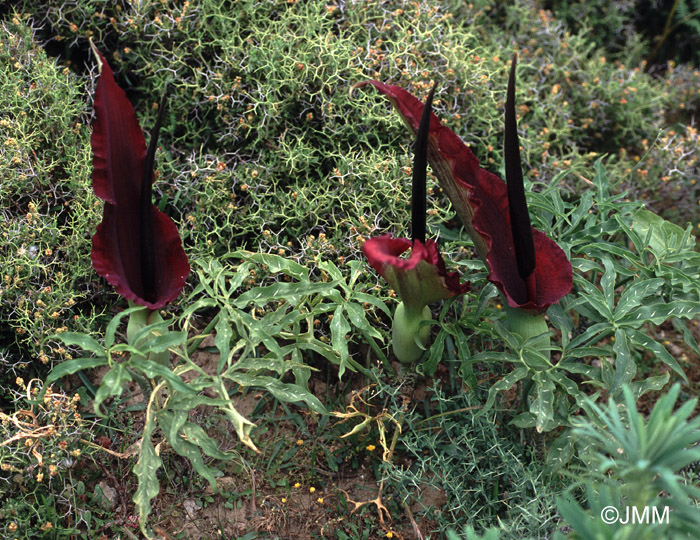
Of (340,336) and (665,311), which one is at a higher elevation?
(665,311)

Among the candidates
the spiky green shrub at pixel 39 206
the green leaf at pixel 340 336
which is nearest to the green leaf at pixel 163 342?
the green leaf at pixel 340 336

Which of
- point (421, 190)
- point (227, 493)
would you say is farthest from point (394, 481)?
point (421, 190)

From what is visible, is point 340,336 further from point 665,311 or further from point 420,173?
point 665,311

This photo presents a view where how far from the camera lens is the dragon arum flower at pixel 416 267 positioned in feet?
5.23

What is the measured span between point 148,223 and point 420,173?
65cm

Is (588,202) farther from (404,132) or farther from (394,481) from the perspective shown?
(394,481)

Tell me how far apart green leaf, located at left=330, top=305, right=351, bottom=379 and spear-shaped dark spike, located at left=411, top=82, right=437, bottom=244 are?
276mm

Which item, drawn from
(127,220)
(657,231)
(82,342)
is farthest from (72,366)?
(657,231)

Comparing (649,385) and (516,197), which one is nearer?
(516,197)

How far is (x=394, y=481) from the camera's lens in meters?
1.98

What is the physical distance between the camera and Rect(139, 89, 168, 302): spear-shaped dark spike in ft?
5.29

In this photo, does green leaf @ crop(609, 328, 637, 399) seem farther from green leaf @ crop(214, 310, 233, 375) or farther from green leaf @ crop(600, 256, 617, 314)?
green leaf @ crop(214, 310, 233, 375)

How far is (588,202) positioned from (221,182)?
3.81ft

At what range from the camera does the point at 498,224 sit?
1.79m
